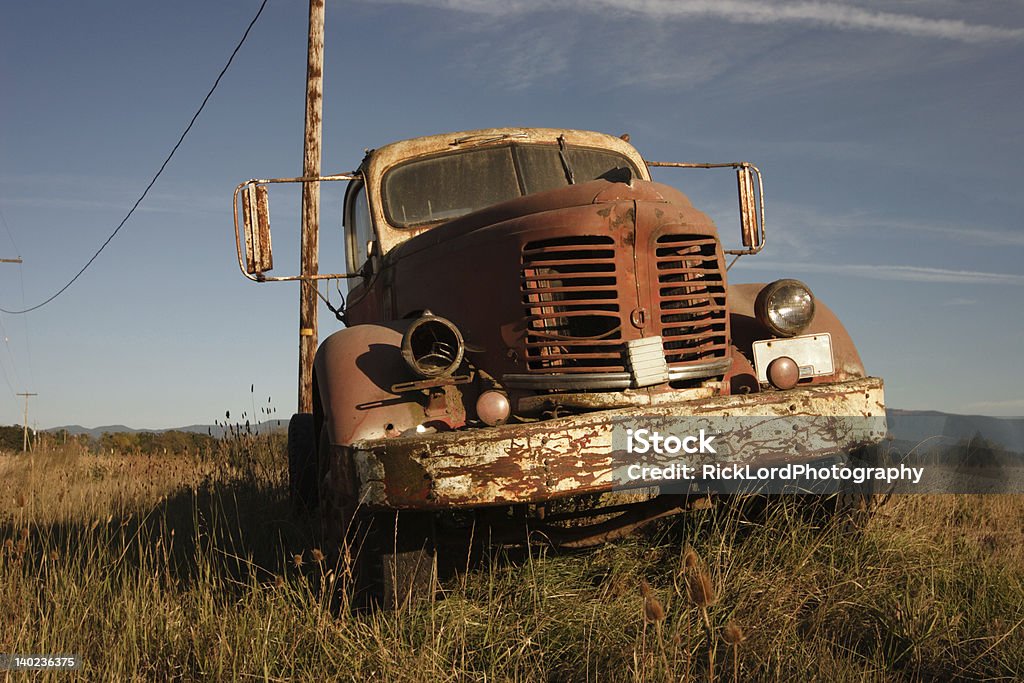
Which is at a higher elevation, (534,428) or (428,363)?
(428,363)

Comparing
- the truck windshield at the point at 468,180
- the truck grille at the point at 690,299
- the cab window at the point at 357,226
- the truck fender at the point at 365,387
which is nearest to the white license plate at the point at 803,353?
the truck grille at the point at 690,299

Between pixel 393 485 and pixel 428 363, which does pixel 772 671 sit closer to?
pixel 393 485

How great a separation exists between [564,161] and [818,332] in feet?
6.43

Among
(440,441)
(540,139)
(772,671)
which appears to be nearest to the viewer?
(772,671)

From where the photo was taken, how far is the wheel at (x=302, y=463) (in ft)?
19.6

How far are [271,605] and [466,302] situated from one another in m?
1.58

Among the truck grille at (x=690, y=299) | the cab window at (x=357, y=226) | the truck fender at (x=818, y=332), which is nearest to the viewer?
the truck grille at (x=690, y=299)

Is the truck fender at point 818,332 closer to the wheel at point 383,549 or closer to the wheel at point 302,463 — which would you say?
the wheel at point 383,549

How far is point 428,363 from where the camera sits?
374cm

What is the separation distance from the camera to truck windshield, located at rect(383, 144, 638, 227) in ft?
17.7

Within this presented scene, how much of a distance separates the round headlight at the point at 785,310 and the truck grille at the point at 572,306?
93 cm

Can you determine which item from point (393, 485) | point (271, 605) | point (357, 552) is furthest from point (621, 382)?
point (271, 605)

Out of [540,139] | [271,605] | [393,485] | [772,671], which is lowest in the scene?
[772,671]

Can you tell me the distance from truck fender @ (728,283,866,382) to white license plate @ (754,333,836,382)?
7cm
